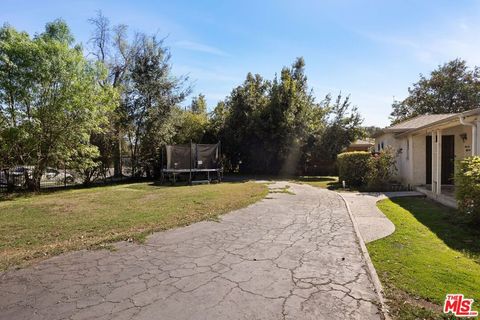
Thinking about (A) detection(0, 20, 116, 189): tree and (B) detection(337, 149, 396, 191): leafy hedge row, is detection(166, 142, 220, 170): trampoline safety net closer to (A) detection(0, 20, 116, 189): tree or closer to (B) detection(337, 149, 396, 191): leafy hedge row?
(A) detection(0, 20, 116, 189): tree

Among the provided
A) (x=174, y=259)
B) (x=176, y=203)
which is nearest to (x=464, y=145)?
(x=176, y=203)

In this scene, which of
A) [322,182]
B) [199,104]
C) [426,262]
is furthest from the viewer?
[199,104]

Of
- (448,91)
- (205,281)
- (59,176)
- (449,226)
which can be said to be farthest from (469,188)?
(448,91)

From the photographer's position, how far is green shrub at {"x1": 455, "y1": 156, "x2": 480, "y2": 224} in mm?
6309

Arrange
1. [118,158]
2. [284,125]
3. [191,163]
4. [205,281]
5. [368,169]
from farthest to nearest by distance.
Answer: [284,125]
[118,158]
[191,163]
[368,169]
[205,281]

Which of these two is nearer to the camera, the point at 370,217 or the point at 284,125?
the point at 370,217

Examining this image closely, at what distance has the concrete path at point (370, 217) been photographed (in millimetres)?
6141

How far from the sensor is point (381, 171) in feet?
43.1

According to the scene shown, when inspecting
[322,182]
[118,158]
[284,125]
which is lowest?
[322,182]

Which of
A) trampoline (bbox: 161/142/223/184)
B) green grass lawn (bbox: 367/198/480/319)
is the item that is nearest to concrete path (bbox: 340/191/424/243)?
green grass lawn (bbox: 367/198/480/319)

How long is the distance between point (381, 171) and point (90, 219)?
444 inches

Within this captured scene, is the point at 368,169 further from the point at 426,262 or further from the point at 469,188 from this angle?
the point at 426,262

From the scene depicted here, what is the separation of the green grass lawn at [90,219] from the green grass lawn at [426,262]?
407 cm

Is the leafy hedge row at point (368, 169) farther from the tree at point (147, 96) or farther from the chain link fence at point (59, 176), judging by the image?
the chain link fence at point (59, 176)
